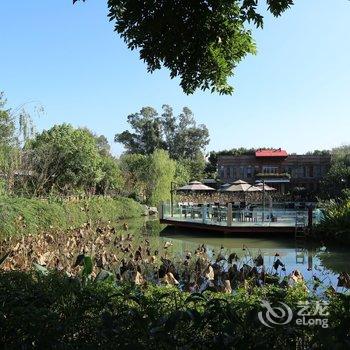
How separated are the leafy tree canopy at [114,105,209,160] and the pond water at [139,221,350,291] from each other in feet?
152

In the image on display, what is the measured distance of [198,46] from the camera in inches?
180

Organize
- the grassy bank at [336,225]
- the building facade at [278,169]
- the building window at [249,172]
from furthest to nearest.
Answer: the building window at [249,172], the building facade at [278,169], the grassy bank at [336,225]

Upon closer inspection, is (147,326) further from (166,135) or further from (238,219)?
(166,135)

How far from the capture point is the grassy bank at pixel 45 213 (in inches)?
590

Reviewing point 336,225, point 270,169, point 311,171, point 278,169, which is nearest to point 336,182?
point 311,171

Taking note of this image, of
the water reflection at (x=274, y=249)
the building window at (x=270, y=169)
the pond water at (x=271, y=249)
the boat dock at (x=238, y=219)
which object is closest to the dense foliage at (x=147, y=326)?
the water reflection at (x=274, y=249)

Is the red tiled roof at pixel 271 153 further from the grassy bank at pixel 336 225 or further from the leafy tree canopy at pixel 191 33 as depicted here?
the leafy tree canopy at pixel 191 33

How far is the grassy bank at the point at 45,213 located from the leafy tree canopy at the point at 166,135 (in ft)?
134

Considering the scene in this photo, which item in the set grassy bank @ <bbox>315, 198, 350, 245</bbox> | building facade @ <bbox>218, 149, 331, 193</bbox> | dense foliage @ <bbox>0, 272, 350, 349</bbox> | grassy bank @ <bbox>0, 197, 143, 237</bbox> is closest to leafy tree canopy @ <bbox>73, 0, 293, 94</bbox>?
dense foliage @ <bbox>0, 272, 350, 349</bbox>

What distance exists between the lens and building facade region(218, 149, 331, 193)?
Result: 53312 millimetres

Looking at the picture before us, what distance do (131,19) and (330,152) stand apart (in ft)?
177

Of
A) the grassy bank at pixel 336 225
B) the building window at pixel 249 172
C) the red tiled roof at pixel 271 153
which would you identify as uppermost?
the red tiled roof at pixel 271 153

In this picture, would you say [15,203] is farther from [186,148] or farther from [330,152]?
[186,148]

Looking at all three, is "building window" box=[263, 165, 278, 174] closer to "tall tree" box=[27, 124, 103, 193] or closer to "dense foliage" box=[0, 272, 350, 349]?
"tall tree" box=[27, 124, 103, 193]
